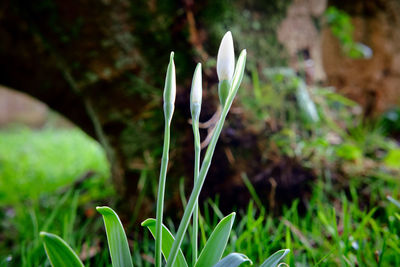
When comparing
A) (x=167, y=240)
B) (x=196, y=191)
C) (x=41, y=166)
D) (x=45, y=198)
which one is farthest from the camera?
(x=41, y=166)

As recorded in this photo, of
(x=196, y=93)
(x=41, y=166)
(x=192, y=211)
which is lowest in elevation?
(x=41, y=166)

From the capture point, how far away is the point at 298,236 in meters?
0.97

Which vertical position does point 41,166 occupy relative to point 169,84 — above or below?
below

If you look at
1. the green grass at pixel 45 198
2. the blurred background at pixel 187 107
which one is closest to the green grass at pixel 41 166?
the green grass at pixel 45 198

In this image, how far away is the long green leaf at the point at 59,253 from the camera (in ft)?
1.69

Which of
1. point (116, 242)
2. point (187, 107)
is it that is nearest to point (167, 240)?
point (116, 242)

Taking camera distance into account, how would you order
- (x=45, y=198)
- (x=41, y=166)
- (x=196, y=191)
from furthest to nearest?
(x=41, y=166)
(x=45, y=198)
(x=196, y=191)

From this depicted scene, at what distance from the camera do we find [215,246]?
571mm

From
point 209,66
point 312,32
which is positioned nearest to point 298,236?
point 209,66

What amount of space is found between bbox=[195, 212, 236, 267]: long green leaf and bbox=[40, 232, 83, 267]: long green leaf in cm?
20

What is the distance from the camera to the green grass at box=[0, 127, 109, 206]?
2.06 meters

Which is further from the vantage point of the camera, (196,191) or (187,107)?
(187,107)

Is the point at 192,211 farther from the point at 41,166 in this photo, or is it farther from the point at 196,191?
the point at 41,166

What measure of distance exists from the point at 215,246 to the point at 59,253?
0.24 metres
